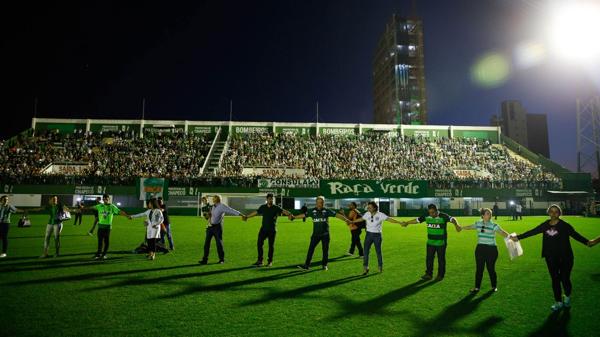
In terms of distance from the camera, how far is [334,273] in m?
10.2

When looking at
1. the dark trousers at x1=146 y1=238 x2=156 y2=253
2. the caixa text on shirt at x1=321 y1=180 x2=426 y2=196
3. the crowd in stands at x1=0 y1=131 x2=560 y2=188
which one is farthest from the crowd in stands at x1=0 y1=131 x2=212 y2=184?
the dark trousers at x1=146 y1=238 x2=156 y2=253

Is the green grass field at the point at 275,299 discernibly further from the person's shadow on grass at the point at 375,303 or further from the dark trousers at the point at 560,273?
the dark trousers at the point at 560,273

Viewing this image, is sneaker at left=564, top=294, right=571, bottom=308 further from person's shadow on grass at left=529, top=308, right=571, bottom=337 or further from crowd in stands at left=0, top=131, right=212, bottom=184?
crowd in stands at left=0, top=131, right=212, bottom=184

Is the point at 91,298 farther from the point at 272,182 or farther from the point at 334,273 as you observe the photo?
the point at 272,182

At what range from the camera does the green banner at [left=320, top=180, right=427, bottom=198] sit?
42.1m

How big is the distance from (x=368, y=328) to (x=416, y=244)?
11791 millimetres

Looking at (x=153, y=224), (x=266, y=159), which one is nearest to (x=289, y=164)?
(x=266, y=159)

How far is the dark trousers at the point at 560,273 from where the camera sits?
6.95m

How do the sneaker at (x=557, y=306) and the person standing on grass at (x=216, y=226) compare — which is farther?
the person standing on grass at (x=216, y=226)

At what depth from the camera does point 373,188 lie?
140ft

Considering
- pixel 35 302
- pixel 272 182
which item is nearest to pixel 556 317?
pixel 35 302

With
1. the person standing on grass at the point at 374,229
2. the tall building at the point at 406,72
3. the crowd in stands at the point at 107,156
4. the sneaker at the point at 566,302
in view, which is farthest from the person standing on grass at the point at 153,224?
the tall building at the point at 406,72

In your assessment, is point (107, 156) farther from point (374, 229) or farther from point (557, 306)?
point (557, 306)

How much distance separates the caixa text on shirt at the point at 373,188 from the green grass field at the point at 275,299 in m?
29.7
